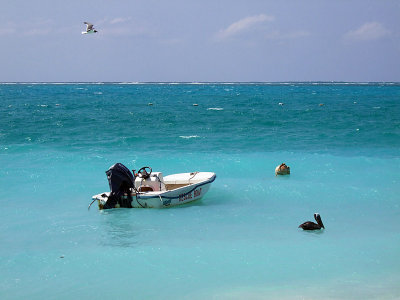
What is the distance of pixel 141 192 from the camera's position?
1861cm

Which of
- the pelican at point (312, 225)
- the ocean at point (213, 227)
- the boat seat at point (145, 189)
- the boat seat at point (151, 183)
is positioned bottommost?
the ocean at point (213, 227)

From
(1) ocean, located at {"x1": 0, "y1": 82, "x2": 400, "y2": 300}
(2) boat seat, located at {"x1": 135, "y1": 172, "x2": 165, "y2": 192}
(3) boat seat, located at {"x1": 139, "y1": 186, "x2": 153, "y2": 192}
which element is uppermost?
(2) boat seat, located at {"x1": 135, "y1": 172, "x2": 165, "y2": 192}

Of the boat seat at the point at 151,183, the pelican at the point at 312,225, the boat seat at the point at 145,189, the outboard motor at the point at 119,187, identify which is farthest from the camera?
the boat seat at the point at 151,183

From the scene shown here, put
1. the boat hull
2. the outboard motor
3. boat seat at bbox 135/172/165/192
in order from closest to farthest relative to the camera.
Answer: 1. the outboard motor
2. the boat hull
3. boat seat at bbox 135/172/165/192

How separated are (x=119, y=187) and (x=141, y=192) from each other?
0.85 metres

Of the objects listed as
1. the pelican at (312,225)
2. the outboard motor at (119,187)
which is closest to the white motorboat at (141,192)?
the outboard motor at (119,187)

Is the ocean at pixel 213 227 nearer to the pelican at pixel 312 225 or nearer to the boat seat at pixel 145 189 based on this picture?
the pelican at pixel 312 225

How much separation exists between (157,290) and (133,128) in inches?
1241

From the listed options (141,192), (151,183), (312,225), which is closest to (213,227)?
(312,225)

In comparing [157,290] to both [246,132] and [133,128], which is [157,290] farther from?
[133,128]

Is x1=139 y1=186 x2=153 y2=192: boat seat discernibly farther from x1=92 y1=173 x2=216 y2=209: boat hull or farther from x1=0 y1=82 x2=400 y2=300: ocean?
x1=0 y1=82 x2=400 y2=300: ocean

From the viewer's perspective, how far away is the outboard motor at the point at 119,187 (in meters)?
18.2

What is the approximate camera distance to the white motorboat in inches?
719

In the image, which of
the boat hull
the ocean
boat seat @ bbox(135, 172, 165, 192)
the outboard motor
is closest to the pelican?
the ocean
